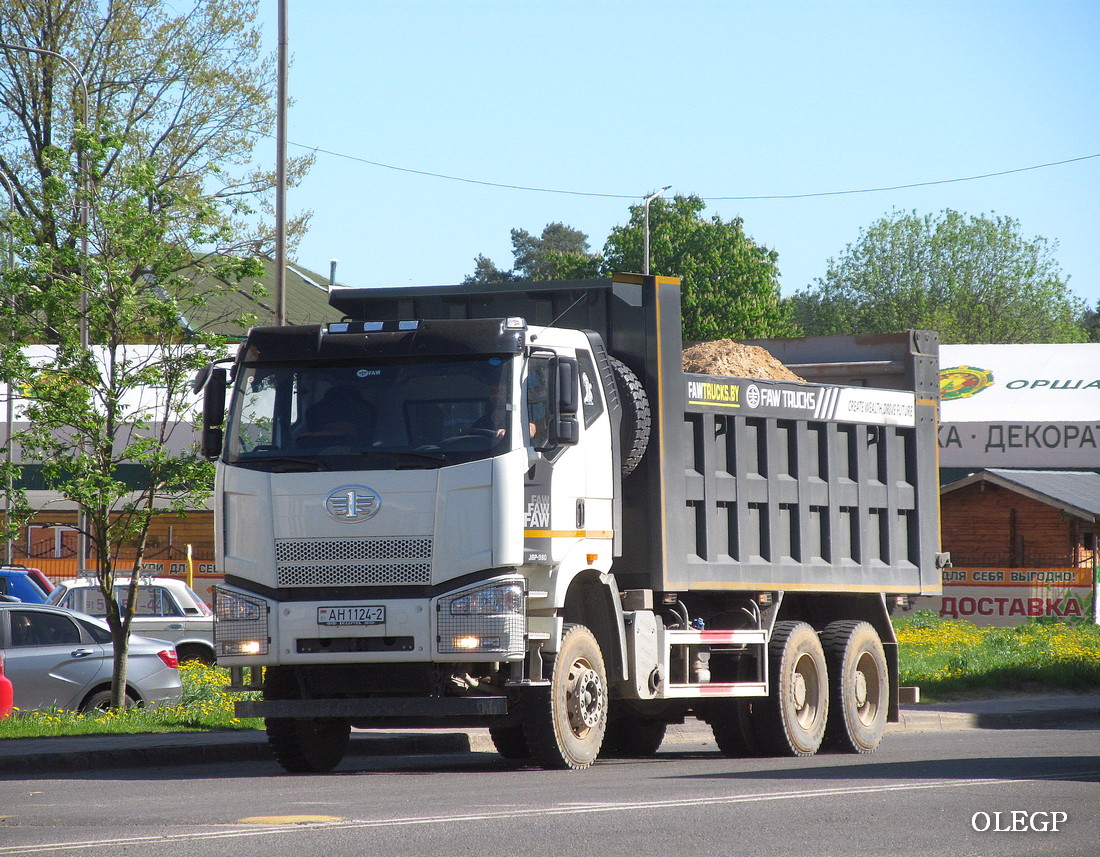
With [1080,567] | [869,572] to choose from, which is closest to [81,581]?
[869,572]

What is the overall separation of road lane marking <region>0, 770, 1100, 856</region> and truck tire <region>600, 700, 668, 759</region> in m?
4.41

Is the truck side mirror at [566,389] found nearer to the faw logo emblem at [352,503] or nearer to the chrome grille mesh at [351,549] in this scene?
the chrome grille mesh at [351,549]

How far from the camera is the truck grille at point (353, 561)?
10.4m

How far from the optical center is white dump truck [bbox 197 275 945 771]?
10.4 m

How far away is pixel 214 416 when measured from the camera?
1110 cm

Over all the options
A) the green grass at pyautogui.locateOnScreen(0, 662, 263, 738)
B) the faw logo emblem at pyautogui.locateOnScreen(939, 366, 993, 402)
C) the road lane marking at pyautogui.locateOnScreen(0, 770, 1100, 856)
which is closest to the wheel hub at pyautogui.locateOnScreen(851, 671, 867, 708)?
the road lane marking at pyautogui.locateOnScreen(0, 770, 1100, 856)

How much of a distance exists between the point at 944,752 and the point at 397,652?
5517 millimetres

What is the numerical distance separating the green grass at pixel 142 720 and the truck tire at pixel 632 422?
4.01m

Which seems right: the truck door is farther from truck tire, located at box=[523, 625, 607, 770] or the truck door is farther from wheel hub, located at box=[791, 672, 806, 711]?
wheel hub, located at box=[791, 672, 806, 711]

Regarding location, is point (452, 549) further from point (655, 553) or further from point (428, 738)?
point (428, 738)

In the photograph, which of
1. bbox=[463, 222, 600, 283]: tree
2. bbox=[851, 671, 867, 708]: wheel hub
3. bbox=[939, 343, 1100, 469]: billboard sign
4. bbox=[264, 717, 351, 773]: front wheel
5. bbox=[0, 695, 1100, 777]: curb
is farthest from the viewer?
bbox=[463, 222, 600, 283]: tree

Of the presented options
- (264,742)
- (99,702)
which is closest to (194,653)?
(99,702)

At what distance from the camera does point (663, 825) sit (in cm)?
776

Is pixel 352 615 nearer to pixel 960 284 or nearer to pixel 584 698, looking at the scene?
pixel 584 698
